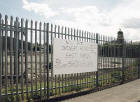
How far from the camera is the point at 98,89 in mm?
6656

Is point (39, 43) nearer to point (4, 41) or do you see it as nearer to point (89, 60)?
point (4, 41)

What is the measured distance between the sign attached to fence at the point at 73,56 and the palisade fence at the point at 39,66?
0.19m

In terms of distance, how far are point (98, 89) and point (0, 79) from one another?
4.24 m

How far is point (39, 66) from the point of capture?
15.4 ft

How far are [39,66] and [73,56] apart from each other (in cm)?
151

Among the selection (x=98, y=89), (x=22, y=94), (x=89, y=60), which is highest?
(x=89, y=60)

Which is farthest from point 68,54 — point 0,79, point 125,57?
point 125,57

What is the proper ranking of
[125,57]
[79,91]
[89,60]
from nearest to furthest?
[79,91], [89,60], [125,57]

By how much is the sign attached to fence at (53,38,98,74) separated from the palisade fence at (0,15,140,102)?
0.62ft

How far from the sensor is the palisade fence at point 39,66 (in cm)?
411

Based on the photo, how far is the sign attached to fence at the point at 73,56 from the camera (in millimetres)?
5138

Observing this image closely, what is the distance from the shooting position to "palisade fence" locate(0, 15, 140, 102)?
162 inches

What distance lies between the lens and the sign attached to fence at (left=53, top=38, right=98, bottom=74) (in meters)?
5.14

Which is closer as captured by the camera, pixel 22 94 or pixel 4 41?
pixel 4 41
